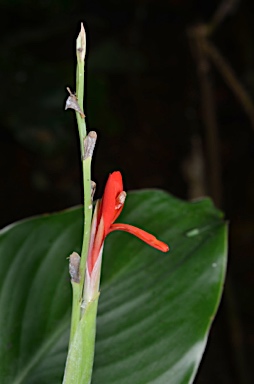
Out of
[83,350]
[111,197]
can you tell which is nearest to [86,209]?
[111,197]

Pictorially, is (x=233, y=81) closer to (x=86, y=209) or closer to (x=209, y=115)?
(x=209, y=115)

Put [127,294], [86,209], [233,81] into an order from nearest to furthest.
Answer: [86,209], [127,294], [233,81]

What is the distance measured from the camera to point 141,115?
192 cm

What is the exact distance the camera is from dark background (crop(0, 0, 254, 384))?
4.53 feet

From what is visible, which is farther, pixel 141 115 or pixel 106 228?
pixel 141 115

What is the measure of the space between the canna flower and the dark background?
88cm

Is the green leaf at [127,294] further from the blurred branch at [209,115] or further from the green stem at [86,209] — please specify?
the blurred branch at [209,115]

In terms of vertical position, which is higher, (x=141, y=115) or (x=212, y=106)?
(x=141, y=115)

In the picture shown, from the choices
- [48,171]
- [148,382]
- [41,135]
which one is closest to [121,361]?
[148,382]

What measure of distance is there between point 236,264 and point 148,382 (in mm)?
1199

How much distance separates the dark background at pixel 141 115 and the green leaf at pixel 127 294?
592mm

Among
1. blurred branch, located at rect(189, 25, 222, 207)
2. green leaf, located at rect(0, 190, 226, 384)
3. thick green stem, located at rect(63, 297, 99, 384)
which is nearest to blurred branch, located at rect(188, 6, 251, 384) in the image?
blurred branch, located at rect(189, 25, 222, 207)

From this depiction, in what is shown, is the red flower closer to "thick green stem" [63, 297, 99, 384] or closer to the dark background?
"thick green stem" [63, 297, 99, 384]

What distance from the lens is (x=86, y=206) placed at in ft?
1.51
